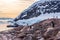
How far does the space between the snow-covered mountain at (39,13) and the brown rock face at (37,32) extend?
13 cm

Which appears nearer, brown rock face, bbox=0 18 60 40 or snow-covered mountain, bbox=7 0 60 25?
brown rock face, bbox=0 18 60 40

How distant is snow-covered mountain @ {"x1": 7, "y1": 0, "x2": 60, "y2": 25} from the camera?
1.55 m

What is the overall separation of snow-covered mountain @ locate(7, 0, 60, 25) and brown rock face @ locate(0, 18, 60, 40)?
13 centimetres

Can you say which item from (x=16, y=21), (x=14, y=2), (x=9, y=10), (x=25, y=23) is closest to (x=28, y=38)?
(x=25, y=23)

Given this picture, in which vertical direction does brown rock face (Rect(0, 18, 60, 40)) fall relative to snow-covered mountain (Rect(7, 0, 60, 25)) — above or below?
below

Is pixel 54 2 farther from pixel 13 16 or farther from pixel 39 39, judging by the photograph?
pixel 39 39

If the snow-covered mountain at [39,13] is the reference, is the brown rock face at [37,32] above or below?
below

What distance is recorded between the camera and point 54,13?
5.34 ft

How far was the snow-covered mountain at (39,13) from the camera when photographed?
1.55 meters

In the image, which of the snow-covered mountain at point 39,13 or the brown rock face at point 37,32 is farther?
the snow-covered mountain at point 39,13

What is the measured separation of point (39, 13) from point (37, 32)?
40 centimetres

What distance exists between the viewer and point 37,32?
1.29 m

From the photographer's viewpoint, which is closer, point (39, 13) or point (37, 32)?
point (37, 32)

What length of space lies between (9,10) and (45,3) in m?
0.34
